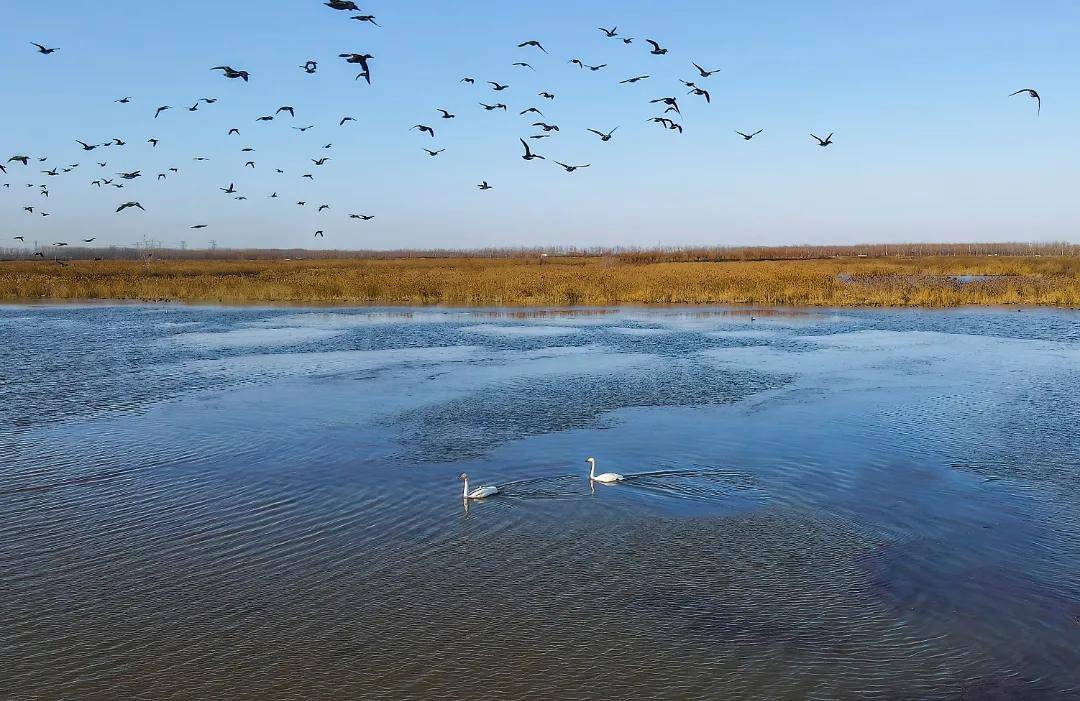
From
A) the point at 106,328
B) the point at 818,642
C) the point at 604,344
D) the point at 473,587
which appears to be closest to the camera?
the point at 818,642

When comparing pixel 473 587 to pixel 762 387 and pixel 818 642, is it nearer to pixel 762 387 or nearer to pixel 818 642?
pixel 818 642

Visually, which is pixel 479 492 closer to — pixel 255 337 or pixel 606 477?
pixel 606 477

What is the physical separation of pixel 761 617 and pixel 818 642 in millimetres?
622

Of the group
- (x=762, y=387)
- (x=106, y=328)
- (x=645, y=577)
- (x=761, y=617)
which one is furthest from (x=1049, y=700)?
(x=106, y=328)

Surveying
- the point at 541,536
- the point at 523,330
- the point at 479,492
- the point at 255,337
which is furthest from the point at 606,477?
the point at 255,337

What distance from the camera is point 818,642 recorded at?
7.56 metres

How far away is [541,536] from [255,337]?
23.4m

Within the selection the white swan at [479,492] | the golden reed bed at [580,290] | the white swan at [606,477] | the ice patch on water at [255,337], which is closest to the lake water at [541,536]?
the white swan at [606,477]

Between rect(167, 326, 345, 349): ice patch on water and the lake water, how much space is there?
7.06 meters

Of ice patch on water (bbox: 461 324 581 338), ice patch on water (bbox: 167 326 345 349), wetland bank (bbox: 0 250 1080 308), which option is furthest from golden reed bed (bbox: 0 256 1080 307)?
ice patch on water (bbox: 167 326 345 349)

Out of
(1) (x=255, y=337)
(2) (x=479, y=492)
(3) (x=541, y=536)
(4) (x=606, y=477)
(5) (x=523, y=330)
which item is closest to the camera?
(3) (x=541, y=536)

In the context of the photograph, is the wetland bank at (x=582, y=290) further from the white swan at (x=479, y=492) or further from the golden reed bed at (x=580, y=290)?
the white swan at (x=479, y=492)

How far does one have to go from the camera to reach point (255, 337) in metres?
31.1

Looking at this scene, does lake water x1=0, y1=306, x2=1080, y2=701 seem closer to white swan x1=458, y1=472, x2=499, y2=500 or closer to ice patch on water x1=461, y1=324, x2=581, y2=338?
white swan x1=458, y1=472, x2=499, y2=500
